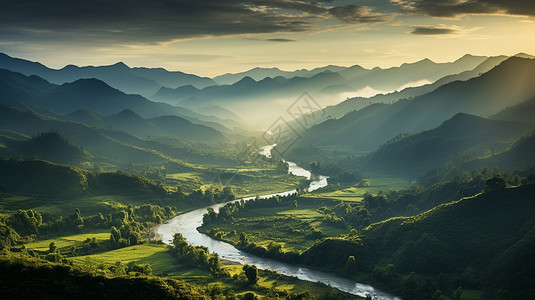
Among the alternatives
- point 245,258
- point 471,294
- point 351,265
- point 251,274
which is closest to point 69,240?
point 245,258

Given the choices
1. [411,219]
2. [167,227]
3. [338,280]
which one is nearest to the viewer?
[338,280]

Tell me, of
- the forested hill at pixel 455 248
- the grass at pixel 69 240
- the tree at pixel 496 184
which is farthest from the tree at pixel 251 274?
the tree at pixel 496 184

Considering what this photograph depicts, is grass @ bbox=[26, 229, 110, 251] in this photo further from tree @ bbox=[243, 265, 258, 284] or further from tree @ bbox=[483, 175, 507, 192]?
tree @ bbox=[483, 175, 507, 192]

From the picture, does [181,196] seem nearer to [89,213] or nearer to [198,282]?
[89,213]

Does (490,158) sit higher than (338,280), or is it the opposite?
(490,158)

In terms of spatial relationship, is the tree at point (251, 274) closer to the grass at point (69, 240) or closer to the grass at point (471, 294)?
the grass at point (471, 294)

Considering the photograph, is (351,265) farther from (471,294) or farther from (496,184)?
(496,184)

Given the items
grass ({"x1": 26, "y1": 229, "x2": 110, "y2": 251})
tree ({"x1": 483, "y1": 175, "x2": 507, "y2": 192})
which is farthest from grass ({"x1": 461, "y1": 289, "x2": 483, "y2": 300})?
grass ({"x1": 26, "y1": 229, "x2": 110, "y2": 251})

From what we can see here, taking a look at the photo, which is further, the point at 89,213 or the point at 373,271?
the point at 89,213

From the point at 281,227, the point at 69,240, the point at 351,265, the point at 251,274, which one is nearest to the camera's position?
the point at 251,274

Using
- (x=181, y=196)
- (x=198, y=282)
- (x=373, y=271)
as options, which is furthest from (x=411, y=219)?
(x=181, y=196)

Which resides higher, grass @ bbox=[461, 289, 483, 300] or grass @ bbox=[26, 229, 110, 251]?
grass @ bbox=[461, 289, 483, 300]
